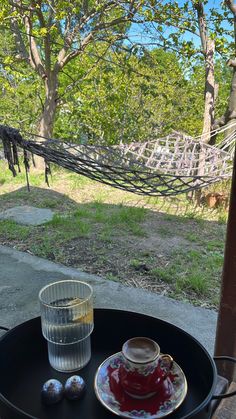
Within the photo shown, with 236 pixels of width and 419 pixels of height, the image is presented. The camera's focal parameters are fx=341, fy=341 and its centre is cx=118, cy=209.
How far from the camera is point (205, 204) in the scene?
3.69m

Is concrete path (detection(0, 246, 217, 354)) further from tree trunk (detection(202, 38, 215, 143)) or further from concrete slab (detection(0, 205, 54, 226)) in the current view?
tree trunk (detection(202, 38, 215, 143))

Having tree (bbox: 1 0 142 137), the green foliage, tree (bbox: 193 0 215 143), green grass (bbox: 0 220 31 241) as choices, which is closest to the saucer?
green grass (bbox: 0 220 31 241)

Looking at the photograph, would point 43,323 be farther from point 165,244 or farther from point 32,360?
point 165,244

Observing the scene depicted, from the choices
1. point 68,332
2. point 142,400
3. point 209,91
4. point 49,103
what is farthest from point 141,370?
point 49,103

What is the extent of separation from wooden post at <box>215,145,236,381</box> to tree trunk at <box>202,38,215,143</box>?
3070 millimetres

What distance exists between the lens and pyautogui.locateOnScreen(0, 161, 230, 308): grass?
2102 mm

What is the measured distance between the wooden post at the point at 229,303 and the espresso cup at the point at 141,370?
311mm

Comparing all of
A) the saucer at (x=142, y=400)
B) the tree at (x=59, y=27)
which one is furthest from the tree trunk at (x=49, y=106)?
the saucer at (x=142, y=400)

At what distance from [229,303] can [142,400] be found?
0.36 metres

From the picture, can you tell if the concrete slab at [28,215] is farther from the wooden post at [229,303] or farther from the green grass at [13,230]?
the wooden post at [229,303]

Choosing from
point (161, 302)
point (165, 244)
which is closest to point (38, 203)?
point (165, 244)

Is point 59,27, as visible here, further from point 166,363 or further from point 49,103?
point 166,363

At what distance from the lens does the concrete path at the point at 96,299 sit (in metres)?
1.61

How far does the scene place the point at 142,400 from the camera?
1.86ft
